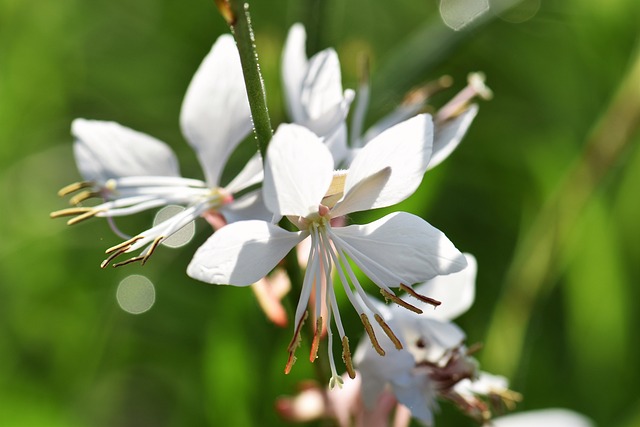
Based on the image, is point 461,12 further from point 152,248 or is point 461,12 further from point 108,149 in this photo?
point 152,248

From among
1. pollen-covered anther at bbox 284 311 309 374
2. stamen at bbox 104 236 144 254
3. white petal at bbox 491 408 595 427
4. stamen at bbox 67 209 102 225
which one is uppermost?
stamen at bbox 67 209 102 225

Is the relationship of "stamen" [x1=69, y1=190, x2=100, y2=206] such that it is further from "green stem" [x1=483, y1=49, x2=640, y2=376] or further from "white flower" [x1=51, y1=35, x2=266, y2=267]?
"green stem" [x1=483, y1=49, x2=640, y2=376]

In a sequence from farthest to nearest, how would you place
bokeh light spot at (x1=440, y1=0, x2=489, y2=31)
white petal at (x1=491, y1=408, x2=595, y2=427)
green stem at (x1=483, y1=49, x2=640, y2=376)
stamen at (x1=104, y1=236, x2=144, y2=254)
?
bokeh light spot at (x1=440, y1=0, x2=489, y2=31), green stem at (x1=483, y1=49, x2=640, y2=376), white petal at (x1=491, y1=408, x2=595, y2=427), stamen at (x1=104, y1=236, x2=144, y2=254)

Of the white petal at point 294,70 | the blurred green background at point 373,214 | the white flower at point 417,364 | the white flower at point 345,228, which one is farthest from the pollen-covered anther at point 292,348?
the blurred green background at point 373,214

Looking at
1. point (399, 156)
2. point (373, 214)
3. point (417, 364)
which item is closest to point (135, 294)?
point (373, 214)

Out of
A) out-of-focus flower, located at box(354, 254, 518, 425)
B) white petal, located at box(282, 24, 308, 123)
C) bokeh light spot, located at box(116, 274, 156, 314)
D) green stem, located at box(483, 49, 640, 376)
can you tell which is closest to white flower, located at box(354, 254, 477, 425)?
out-of-focus flower, located at box(354, 254, 518, 425)

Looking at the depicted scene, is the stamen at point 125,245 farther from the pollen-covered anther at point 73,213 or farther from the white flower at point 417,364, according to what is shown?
the white flower at point 417,364

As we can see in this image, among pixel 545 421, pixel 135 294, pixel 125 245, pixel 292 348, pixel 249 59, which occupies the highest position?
pixel 249 59
